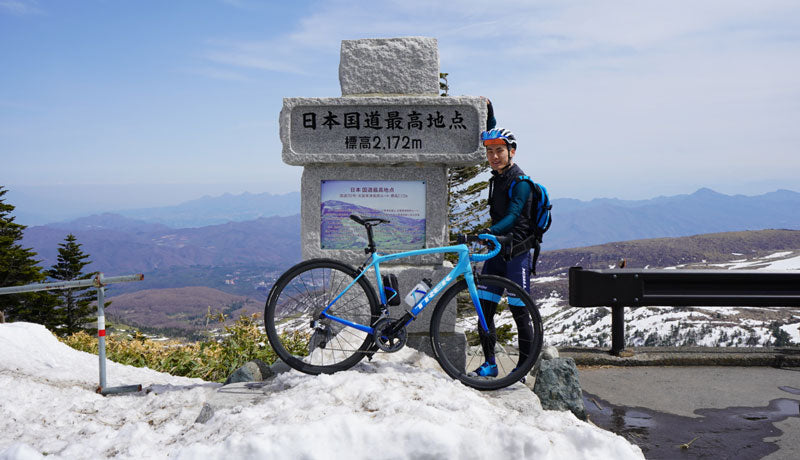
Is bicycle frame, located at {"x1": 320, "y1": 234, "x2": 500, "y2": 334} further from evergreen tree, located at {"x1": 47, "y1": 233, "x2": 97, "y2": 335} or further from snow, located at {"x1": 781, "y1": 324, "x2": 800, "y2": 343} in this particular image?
evergreen tree, located at {"x1": 47, "y1": 233, "x2": 97, "y2": 335}

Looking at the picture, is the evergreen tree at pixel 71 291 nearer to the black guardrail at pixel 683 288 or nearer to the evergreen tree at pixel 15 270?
the evergreen tree at pixel 15 270

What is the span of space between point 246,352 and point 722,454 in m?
6.17

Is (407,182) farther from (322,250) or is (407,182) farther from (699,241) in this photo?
(699,241)

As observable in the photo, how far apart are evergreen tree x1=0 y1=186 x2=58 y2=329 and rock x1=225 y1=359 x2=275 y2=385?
Result: 21537mm

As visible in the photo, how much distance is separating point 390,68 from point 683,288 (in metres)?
4.67

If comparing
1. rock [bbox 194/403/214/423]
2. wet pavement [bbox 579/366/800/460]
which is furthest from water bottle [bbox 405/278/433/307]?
wet pavement [bbox 579/366/800/460]

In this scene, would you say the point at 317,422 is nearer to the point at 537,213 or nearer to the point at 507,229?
the point at 507,229

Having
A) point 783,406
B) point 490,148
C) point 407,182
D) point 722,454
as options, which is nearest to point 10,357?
point 407,182

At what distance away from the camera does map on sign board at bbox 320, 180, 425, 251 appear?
6.50 metres

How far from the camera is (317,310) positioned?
5320 millimetres

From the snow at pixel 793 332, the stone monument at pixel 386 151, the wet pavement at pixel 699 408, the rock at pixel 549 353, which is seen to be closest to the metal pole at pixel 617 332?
the wet pavement at pixel 699 408

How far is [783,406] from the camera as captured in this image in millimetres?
6047

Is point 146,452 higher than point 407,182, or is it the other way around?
point 407,182

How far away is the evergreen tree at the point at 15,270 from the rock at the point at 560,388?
23434 mm
